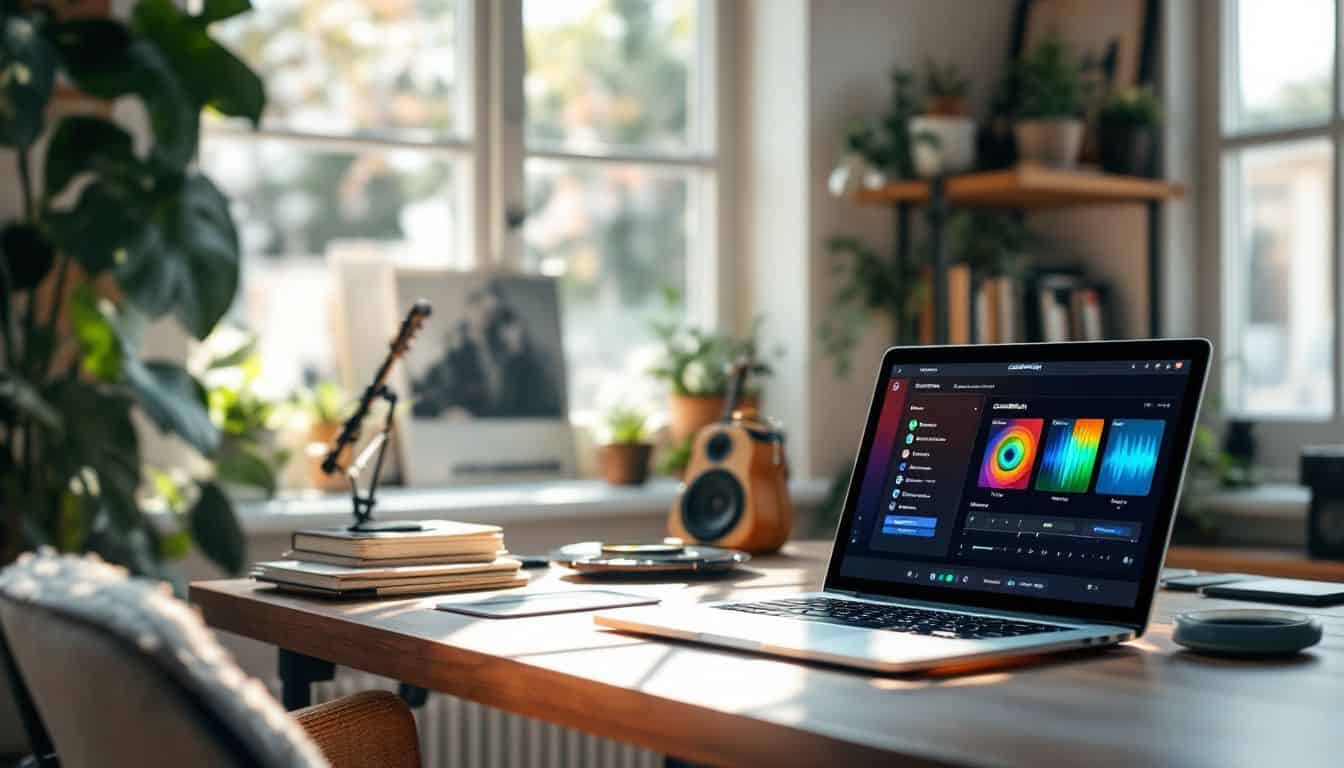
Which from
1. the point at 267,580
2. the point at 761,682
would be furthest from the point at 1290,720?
the point at 267,580

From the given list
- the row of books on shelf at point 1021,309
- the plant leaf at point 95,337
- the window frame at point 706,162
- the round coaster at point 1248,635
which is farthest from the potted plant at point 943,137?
the round coaster at point 1248,635

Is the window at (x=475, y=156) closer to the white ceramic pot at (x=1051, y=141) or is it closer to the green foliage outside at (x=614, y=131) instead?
the green foliage outside at (x=614, y=131)

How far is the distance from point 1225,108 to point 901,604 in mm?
2776

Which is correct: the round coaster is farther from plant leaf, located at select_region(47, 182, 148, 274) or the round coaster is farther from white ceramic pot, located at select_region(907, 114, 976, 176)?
white ceramic pot, located at select_region(907, 114, 976, 176)

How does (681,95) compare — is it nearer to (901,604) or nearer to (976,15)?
(976,15)

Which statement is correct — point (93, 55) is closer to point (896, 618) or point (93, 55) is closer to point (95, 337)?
point (95, 337)

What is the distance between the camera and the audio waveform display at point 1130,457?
1.46 meters

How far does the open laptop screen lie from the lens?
144cm

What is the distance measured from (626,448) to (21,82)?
154cm

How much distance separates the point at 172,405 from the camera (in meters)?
2.65

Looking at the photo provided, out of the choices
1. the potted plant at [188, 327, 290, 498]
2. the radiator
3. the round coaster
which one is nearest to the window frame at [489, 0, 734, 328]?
the potted plant at [188, 327, 290, 498]

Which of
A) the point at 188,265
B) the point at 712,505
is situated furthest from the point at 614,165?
the point at 712,505

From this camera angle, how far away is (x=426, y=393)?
3.57 meters

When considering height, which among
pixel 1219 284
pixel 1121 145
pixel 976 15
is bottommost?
pixel 1219 284
